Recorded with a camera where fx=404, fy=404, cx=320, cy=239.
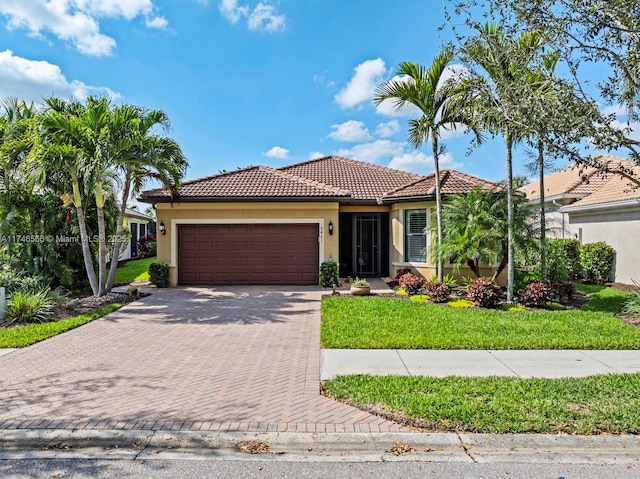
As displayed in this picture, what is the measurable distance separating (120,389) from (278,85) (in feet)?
45.4

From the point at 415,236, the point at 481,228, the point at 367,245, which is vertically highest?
the point at 481,228

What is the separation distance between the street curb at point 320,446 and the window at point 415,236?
422 inches

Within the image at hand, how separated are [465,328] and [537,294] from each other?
3.54m

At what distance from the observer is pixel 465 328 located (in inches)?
329

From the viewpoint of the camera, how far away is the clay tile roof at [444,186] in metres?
14.3

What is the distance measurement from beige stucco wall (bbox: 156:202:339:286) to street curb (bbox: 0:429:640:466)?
11.2 meters

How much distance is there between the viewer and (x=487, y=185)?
49.4 ft

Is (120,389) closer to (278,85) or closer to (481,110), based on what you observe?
(481,110)

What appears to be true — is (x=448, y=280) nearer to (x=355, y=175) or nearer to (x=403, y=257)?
(x=403, y=257)

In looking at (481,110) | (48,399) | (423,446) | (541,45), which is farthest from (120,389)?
(541,45)

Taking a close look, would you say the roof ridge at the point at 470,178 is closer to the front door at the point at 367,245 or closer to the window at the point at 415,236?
the window at the point at 415,236

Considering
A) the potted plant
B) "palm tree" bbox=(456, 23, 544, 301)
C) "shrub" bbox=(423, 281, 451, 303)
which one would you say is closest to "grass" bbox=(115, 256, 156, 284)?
the potted plant

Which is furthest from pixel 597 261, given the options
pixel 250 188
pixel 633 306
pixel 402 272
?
pixel 250 188

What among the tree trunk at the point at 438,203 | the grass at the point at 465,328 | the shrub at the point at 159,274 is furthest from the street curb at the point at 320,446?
the shrub at the point at 159,274
